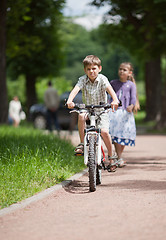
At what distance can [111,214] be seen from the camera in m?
5.16

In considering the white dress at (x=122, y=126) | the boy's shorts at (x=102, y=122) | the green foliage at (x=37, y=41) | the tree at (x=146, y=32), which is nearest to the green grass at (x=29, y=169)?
the white dress at (x=122, y=126)

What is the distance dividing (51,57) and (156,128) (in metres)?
9.91

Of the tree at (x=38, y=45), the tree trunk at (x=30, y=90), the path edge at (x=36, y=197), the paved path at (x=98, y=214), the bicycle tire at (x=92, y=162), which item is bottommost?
the paved path at (x=98, y=214)

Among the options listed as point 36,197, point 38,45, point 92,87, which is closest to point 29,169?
point 36,197

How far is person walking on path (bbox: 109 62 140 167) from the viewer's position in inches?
349

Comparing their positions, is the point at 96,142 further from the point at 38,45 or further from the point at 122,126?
the point at 38,45

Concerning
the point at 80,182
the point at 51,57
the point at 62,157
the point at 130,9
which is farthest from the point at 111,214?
the point at 51,57


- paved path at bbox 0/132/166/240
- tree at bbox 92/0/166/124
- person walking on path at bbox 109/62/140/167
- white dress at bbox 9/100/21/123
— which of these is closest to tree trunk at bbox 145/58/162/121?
tree at bbox 92/0/166/124

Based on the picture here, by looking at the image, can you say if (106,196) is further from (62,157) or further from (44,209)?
(62,157)

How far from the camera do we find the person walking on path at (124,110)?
8.87 metres

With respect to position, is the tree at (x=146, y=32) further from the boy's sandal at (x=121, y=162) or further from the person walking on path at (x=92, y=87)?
the person walking on path at (x=92, y=87)

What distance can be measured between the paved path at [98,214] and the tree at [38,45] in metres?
16.0

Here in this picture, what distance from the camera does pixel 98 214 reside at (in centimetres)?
518

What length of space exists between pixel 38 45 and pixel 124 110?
16435 mm
